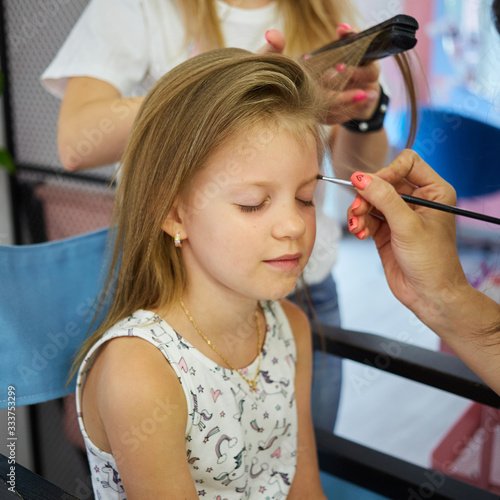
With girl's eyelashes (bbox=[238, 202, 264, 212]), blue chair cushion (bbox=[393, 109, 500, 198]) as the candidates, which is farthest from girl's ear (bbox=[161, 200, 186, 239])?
blue chair cushion (bbox=[393, 109, 500, 198])

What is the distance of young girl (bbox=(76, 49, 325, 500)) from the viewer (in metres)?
0.74

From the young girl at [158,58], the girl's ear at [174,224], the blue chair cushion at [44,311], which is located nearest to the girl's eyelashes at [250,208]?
the girl's ear at [174,224]

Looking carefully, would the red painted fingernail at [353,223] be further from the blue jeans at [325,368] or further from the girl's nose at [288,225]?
the blue jeans at [325,368]

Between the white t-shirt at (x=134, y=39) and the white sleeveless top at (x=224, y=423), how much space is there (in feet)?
1.16

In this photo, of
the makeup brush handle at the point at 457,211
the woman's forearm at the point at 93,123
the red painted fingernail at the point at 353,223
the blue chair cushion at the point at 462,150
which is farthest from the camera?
the blue chair cushion at the point at 462,150

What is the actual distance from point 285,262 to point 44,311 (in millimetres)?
403

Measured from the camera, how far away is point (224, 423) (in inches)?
32.7

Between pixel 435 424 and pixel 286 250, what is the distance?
1.70 meters

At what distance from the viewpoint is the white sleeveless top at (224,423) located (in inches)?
31.6

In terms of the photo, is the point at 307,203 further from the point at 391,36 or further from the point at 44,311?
the point at 44,311

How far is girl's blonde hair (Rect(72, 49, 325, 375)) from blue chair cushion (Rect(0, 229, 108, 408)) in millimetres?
88

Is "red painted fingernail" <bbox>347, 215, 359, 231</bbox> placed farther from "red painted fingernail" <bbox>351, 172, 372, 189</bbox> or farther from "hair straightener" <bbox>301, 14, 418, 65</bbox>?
"hair straightener" <bbox>301, 14, 418, 65</bbox>

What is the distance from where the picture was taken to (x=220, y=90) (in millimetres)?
771

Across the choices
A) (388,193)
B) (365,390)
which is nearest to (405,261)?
(388,193)
